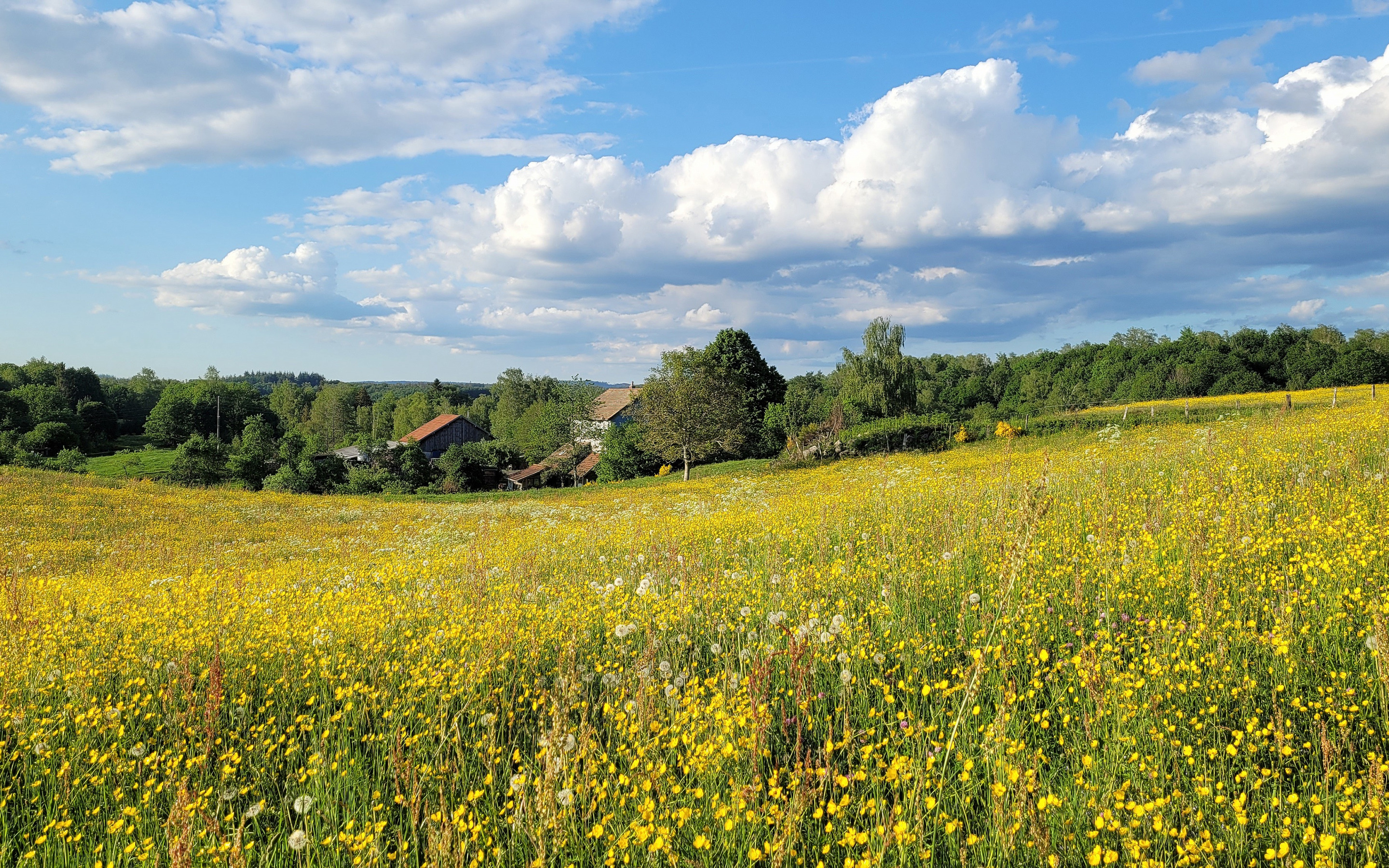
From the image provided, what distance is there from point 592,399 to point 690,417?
27.2 metres

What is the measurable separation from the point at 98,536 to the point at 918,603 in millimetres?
23815

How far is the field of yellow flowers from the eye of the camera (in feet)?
8.64

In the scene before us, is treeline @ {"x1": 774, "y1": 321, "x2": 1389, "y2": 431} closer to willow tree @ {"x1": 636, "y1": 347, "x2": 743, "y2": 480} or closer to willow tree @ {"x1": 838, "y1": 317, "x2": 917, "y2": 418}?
willow tree @ {"x1": 838, "y1": 317, "x2": 917, "y2": 418}

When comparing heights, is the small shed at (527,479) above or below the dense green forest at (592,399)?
below

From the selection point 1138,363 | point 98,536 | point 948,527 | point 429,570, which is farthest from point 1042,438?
point 1138,363

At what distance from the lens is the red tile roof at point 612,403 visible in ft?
253

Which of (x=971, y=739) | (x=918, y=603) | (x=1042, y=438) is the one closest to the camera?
(x=971, y=739)

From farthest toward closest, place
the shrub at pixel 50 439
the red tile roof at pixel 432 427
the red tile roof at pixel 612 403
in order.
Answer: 1. the red tile roof at pixel 432 427
2. the red tile roof at pixel 612 403
3. the shrub at pixel 50 439

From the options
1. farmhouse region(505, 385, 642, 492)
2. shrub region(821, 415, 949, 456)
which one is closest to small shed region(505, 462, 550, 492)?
farmhouse region(505, 385, 642, 492)

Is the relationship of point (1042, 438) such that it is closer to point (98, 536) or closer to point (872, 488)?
point (872, 488)

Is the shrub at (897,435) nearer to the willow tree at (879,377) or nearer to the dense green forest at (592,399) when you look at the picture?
the dense green forest at (592,399)

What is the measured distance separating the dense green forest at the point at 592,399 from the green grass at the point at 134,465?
2.84 metres

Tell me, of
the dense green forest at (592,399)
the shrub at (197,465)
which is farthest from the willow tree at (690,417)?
the shrub at (197,465)

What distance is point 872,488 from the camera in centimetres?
1348
